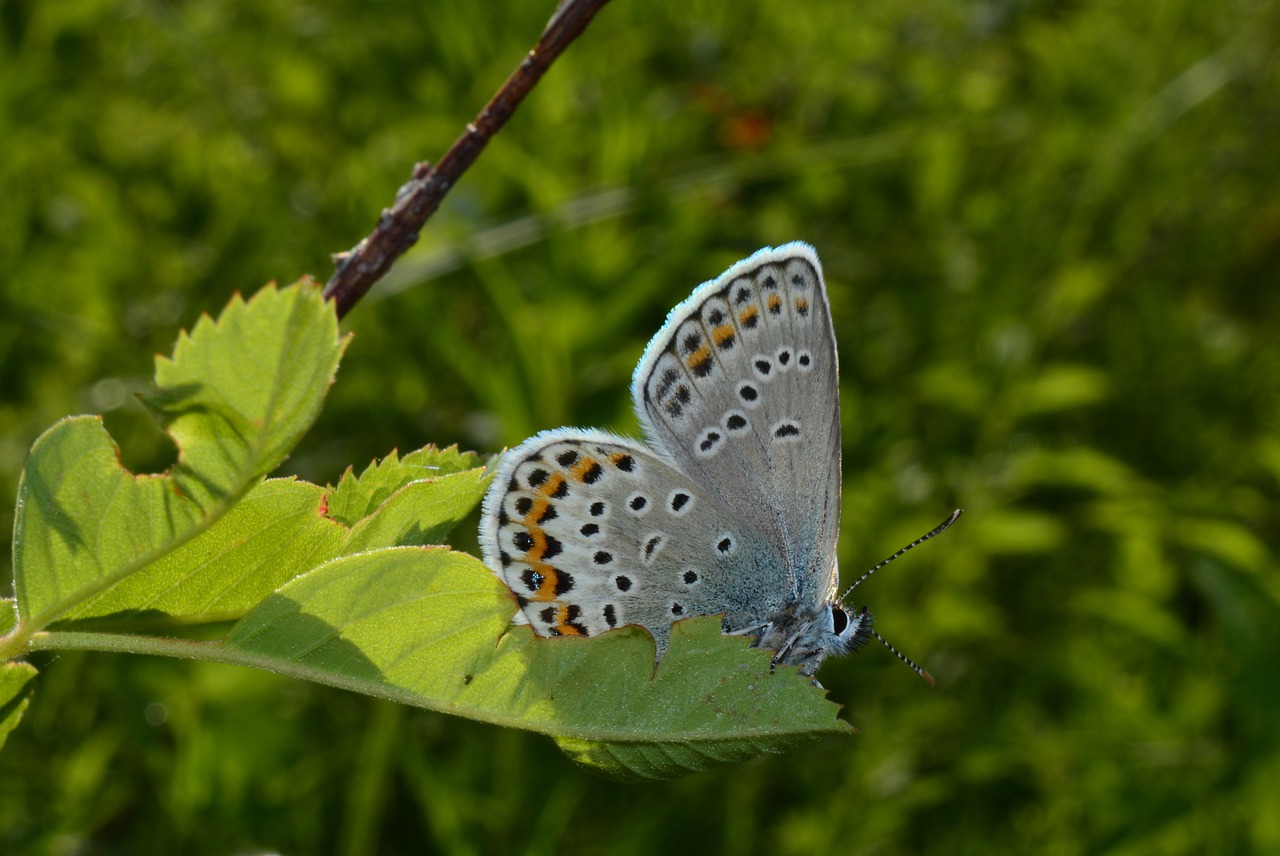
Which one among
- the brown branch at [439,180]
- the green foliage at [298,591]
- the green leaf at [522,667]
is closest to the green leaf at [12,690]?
the green foliage at [298,591]

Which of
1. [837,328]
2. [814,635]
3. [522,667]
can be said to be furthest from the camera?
[837,328]

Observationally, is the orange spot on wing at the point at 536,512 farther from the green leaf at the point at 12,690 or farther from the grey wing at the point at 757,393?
the green leaf at the point at 12,690

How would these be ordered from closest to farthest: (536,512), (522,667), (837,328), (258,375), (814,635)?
1. (258,375)
2. (522,667)
3. (536,512)
4. (814,635)
5. (837,328)

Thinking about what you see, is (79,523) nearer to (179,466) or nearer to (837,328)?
(179,466)

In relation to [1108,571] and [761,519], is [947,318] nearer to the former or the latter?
[1108,571]

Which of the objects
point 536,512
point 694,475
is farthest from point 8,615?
point 694,475
